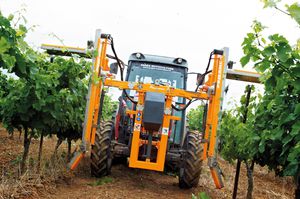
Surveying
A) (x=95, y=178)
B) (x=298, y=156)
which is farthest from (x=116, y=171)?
(x=298, y=156)

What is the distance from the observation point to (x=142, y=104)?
316 inches

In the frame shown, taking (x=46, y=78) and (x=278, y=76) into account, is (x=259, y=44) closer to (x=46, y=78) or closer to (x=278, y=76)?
(x=278, y=76)

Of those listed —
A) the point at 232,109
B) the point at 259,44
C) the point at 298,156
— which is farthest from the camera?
the point at 232,109

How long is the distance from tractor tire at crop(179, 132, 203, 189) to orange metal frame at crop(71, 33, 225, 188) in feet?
0.49

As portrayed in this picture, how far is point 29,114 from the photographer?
7.45 meters

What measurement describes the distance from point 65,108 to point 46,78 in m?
1.24

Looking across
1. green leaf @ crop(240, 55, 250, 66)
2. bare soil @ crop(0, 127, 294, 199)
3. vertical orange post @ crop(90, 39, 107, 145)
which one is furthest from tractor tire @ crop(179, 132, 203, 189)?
green leaf @ crop(240, 55, 250, 66)

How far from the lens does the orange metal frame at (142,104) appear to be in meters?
7.88

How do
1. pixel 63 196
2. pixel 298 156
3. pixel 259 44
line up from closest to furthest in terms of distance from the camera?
1. pixel 259 44
2. pixel 298 156
3. pixel 63 196

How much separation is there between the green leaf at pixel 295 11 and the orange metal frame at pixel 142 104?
5407 millimetres

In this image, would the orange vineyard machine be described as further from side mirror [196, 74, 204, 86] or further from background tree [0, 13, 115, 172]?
background tree [0, 13, 115, 172]

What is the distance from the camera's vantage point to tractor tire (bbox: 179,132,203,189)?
26.4ft

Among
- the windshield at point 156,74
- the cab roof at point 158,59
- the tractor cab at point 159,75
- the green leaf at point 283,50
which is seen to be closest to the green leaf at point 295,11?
the green leaf at point 283,50

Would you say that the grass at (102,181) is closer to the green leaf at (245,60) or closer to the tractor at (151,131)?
the tractor at (151,131)
